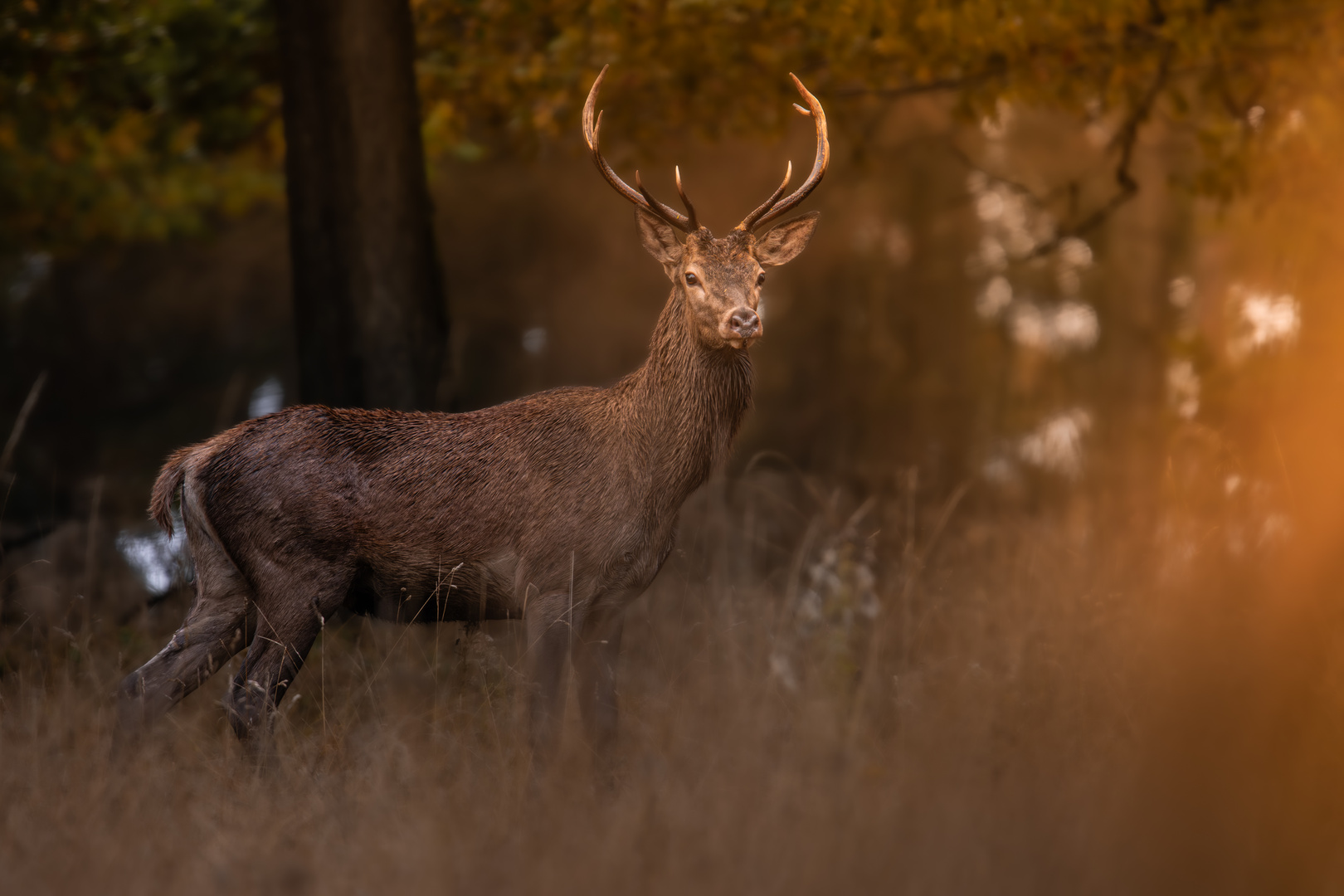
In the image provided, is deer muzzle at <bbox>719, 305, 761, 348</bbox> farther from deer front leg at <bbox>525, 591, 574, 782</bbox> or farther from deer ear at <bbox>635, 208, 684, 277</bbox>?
deer front leg at <bbox>525, 591, 574, 782</bbox>

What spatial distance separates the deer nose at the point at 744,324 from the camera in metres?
4.71

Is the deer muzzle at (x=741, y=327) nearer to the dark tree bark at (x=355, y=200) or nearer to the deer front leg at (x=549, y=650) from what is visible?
the deer front leg at (x=549, y=650)

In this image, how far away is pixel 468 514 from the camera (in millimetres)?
4961

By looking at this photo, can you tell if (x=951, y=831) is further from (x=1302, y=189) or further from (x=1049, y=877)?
(x=1302, y=189)

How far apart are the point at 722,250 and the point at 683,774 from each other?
6.73 ft

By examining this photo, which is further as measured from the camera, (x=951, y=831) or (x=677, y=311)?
(x=677, y=311)

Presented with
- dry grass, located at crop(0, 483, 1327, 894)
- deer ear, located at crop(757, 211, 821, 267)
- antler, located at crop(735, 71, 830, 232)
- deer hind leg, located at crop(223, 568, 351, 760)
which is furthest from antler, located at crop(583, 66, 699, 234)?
deer hind leg, located at crop(223, 568, 351, 760)

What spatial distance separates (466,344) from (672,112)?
7.59 m

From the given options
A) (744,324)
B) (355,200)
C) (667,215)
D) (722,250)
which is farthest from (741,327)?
(355,200)

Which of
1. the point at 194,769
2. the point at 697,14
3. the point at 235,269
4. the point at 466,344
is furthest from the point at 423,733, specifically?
the point at 235,269

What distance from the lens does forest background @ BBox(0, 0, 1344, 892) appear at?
3832 millimetres

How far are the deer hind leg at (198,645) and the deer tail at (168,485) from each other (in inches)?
6.0

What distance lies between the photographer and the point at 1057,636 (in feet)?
17.6

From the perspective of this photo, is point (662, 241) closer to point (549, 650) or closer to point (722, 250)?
point (722, 250)
